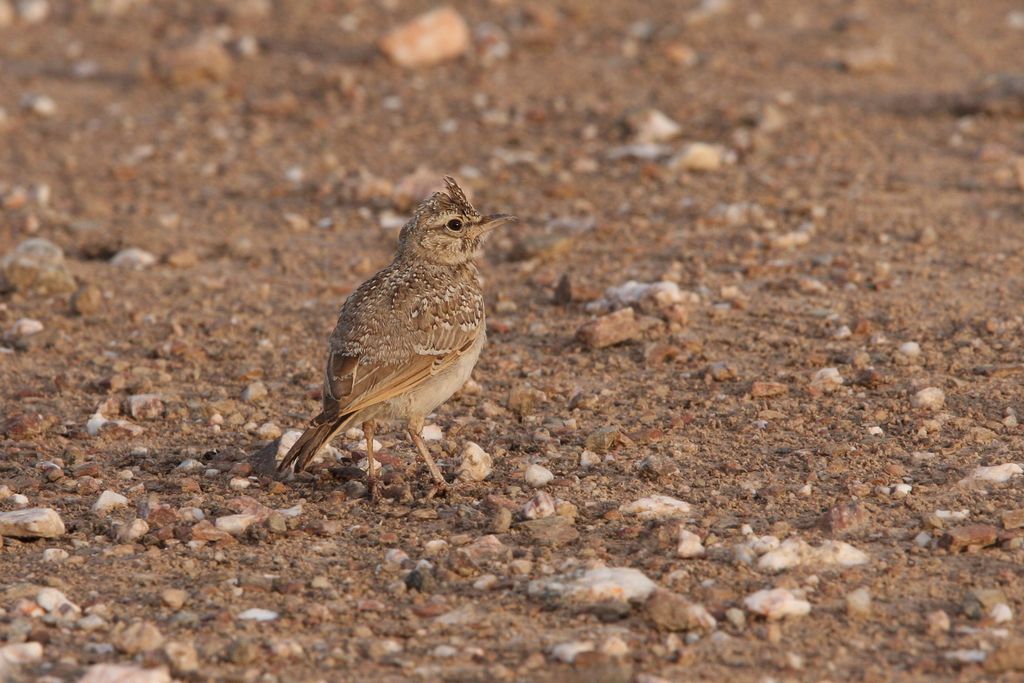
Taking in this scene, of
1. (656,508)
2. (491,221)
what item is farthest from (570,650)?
(491,221)

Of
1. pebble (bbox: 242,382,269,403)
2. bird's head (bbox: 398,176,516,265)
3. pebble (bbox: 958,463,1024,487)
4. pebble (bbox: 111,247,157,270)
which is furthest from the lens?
pebble (bbox: 111,247,157,270)

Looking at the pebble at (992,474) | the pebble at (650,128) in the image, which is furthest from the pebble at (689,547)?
the pebble at (650,128)

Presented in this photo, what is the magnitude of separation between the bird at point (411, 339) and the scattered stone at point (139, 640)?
1354 millimetres

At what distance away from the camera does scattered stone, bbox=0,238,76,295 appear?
10.3 meters

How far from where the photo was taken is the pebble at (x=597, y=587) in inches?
223

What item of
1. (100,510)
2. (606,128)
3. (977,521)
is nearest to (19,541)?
(100,510)

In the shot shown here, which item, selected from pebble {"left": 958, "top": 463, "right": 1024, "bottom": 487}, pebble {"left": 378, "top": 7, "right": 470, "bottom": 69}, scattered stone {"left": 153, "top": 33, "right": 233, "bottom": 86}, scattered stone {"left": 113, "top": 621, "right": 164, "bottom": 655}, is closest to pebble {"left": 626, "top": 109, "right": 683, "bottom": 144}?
pebble {"left": 378, "top": 7, "right": 470, "bottom": 69}

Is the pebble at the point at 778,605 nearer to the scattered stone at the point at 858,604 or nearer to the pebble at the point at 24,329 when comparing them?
the scattered stone at the point at 858,604

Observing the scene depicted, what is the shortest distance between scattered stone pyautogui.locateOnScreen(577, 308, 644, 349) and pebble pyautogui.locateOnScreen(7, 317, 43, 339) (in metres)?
3.69

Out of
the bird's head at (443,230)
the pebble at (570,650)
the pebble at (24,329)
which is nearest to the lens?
the pebble at (570,650)

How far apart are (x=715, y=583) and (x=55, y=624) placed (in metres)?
2.59

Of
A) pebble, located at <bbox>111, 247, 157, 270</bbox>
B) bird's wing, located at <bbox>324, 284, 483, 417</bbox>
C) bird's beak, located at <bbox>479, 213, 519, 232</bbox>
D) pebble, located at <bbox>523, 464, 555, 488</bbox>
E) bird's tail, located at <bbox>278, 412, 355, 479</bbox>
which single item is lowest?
pebble, located at <bbox>523, 464, 555, 488</bbox>

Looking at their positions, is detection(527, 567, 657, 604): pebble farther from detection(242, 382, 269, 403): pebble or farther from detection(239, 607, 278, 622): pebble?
detection(242, 382, 269, 403): pebble

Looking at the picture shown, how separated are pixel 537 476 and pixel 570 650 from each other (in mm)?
1810
